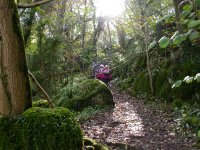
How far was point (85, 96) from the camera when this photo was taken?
1210 cm

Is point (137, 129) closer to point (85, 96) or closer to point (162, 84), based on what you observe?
point (85, 96)

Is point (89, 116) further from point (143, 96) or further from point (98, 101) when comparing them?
point (143, 96)

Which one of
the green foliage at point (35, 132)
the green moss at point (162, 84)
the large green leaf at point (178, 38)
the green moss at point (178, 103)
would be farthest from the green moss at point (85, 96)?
the large green leaf at point (178, 38)

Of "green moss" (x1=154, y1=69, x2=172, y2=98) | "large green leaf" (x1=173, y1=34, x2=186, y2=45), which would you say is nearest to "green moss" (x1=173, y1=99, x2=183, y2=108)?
"green moss" (x1=154, y1=69, x2=172, y2=98)

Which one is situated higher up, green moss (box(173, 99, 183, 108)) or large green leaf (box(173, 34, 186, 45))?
large green leaf (box(173, 34, 186, 45))

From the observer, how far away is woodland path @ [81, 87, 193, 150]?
7027 mm

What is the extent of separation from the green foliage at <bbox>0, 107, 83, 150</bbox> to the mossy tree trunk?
23cm

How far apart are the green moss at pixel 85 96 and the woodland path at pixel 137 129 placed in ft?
2.31

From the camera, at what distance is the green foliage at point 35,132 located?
4.57m

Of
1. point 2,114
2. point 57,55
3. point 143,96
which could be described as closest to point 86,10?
point 57,55

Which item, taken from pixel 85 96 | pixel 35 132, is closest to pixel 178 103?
pixel 85 96

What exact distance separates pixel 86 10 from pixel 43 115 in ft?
36.6

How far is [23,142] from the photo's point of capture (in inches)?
180

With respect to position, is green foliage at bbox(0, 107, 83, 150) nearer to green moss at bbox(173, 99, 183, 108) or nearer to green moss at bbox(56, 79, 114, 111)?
green moss at bbox(173, 99, 183, 108)
